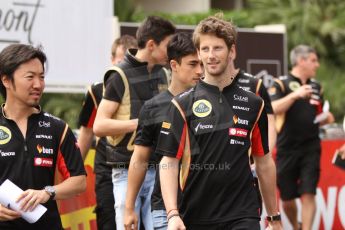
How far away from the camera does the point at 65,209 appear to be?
33.0 feet

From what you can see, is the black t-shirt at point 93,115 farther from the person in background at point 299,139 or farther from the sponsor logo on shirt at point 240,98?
the person in background at point 299,139

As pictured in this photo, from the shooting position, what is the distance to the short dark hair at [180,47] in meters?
7.81

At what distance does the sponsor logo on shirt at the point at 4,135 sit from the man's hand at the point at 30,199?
412 mm

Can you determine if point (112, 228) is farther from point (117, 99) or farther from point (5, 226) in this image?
point (5, 226)

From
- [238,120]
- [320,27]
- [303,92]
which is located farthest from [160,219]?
[320,27]

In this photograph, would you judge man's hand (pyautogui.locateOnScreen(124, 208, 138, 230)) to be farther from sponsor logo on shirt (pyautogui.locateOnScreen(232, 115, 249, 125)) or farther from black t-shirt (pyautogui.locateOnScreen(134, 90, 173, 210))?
sponsor logo on shirt (pyautogui.locateOnScreen(232, 115, 249, 125))

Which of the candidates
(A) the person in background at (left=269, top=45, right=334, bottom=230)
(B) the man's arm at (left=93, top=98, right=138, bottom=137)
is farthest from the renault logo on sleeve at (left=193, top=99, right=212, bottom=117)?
(A) the person in background at (left=269, top=45, right=334, bottom=230)

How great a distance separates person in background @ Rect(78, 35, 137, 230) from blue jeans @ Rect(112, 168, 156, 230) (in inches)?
17.0

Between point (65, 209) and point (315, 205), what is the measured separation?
4640 millimetres

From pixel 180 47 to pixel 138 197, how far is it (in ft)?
4.95

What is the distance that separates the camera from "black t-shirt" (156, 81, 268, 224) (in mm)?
6547

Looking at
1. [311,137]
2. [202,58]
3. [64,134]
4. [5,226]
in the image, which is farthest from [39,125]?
[311,137]

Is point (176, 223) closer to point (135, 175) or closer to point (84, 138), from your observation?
point (135, 175)

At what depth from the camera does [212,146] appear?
652 centimetres
